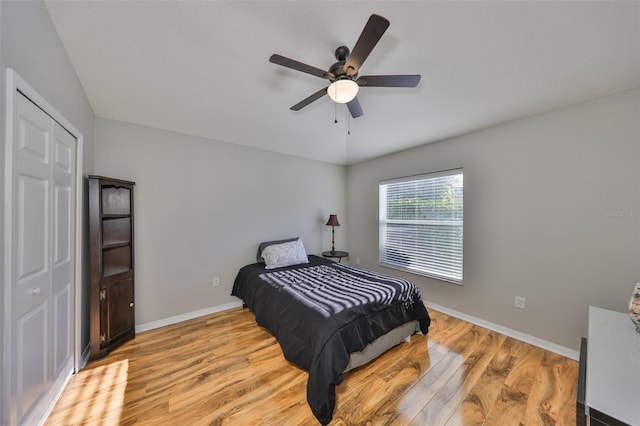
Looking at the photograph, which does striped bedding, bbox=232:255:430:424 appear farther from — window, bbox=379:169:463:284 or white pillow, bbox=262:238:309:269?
window, bbox=379:169:463:284

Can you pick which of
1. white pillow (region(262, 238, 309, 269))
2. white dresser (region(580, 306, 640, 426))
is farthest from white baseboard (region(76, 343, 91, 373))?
white dresser (region(580, 306, 640, 426))

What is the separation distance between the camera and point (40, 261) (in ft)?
4.51

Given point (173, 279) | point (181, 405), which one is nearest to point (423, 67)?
point (181, 405)

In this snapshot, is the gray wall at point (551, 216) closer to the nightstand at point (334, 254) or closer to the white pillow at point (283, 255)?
the nightstand at point (334, 254)

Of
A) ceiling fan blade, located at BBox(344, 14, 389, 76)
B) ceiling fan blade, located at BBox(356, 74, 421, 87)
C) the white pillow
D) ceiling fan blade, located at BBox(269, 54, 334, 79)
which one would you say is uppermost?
ceiling fan blade, located at BBox(344, 14, 389, 76)

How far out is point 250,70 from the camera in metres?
1.74

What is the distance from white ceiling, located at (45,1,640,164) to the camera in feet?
4.12

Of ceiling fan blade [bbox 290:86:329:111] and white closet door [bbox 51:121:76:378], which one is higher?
ceiling fan blade [bbox 290:86:329:111]

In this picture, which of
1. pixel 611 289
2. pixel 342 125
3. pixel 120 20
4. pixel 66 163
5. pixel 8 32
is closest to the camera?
pixel 8 32

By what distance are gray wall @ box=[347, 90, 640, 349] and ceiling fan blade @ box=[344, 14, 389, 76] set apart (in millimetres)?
2241

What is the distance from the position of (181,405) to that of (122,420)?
33cm

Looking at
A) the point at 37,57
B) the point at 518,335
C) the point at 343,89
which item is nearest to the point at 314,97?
the point at 343,89

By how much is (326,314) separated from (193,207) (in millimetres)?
2269

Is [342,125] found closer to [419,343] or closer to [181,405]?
[419,343]
